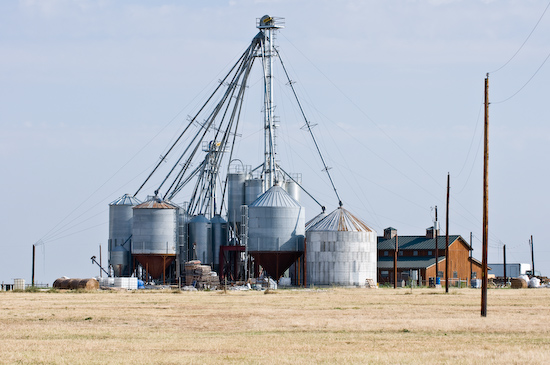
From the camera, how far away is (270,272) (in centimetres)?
10769

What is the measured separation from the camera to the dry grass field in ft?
88.9

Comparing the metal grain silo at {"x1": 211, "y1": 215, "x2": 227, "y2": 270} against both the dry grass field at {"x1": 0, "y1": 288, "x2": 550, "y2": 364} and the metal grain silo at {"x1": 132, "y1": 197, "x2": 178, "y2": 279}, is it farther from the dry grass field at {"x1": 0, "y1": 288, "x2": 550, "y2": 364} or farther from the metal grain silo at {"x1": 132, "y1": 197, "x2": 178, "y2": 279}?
the dry grass field at {"x1": 0, "y1": 288, "x2": 550, "y2": 364}

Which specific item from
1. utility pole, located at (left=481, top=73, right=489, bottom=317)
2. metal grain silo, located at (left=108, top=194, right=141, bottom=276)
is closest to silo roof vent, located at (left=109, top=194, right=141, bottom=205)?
metal grain silo, located at (left=108, top=194, right=141, bottom=276)

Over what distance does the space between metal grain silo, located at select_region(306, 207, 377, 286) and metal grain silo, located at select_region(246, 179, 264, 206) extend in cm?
1305

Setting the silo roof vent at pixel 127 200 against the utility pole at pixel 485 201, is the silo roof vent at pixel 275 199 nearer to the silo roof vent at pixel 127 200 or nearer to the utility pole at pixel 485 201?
the silo roof vent at pixel 127 200

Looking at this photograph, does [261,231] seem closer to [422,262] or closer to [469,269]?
[422,262]

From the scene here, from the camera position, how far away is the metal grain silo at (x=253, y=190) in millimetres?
116312

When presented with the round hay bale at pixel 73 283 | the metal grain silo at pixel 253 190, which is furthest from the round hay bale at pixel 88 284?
the metal grain silo at pixel 253 190

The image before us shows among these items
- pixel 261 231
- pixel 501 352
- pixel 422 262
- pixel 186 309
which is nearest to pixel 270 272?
pixel 261 231

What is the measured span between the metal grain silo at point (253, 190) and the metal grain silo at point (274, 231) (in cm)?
866

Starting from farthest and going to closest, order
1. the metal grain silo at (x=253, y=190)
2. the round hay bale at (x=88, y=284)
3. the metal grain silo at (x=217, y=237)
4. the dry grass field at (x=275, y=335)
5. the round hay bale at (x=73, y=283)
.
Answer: the metal grain silo at (x=217, y=237), the metal grain silo at (x=253, y=190), the round hay bale at (x=73, y=283), the round hay bale at (x=88, y=284), the dry grass field at (x=275, y=335)

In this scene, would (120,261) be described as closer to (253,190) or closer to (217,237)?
(217,237)

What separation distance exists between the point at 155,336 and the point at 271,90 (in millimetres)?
76312

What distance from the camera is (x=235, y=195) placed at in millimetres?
117812
